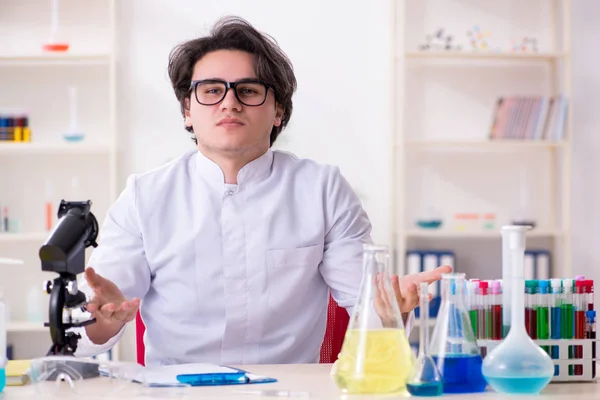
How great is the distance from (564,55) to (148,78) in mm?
1974

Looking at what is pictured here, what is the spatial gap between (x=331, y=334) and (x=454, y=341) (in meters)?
0.72

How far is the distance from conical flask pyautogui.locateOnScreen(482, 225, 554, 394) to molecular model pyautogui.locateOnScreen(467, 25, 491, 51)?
10.0 ft

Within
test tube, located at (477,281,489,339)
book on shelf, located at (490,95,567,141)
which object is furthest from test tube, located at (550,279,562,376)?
book on shelf, located at (490,95,567,141)

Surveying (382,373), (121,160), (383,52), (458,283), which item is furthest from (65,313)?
(383,52)

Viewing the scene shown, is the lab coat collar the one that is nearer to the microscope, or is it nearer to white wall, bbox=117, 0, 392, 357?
the microscope

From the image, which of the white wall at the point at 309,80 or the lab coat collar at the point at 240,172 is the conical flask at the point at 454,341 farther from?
the white wall at the point at 309,80

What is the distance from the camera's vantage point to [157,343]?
1949mm

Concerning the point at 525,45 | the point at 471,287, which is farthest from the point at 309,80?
the point at 471,287

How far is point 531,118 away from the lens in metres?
4.07

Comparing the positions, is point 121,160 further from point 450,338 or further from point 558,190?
point 450,338

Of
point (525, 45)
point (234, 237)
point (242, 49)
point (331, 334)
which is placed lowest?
point (331, 334)

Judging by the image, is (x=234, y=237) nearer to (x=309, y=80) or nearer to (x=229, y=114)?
(x=229, y=114)

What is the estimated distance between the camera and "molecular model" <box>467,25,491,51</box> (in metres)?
4.20

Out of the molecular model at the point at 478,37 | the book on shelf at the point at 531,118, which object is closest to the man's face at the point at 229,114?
the book on shelf at the point at 531,118
